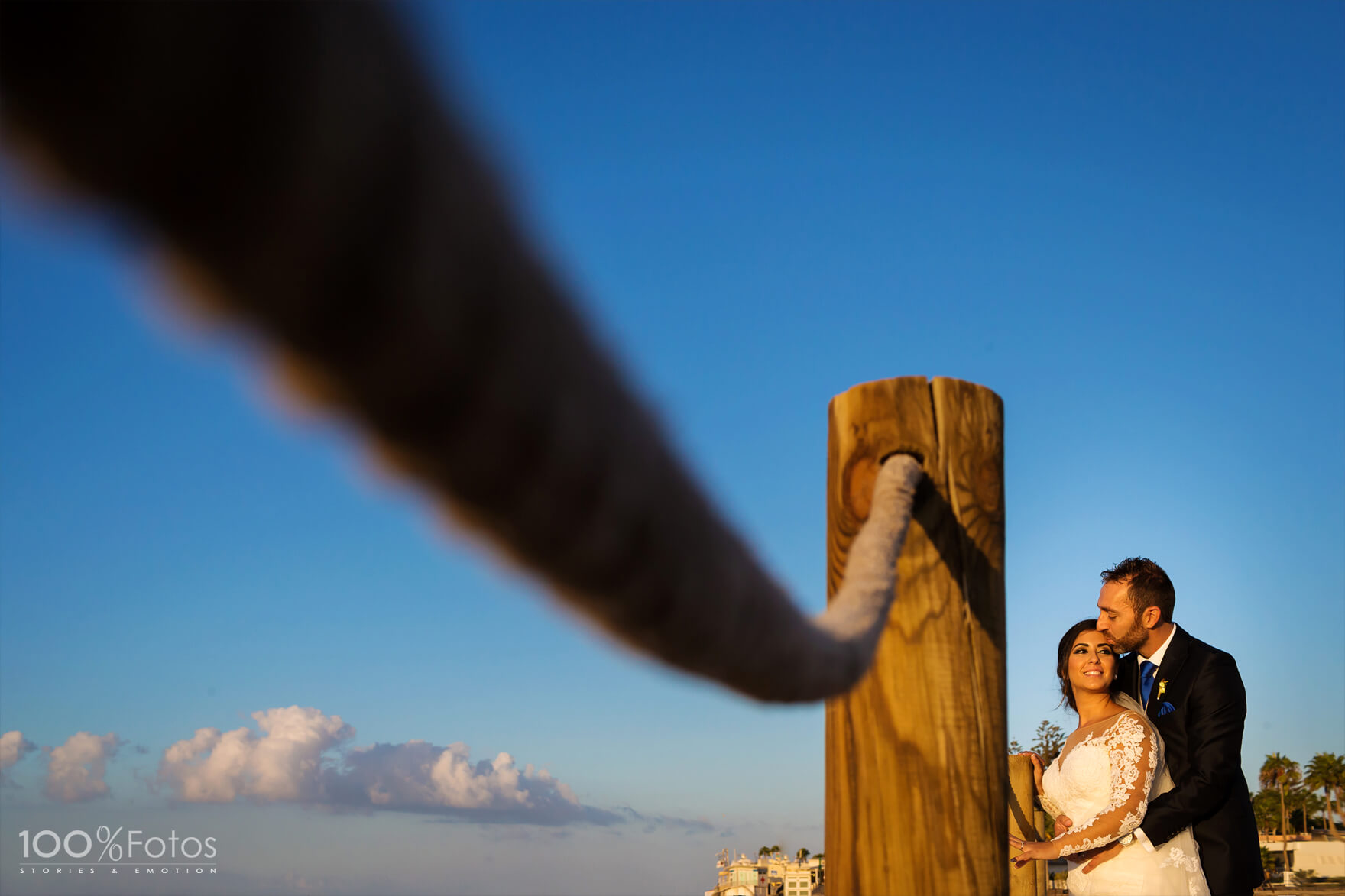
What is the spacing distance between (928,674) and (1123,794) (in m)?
2.49

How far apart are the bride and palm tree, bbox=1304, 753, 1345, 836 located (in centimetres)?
8346

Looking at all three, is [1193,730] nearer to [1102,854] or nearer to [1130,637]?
[1130,637]

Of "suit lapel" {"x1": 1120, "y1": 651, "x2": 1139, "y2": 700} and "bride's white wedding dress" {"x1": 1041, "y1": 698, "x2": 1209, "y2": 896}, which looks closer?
"bride's white wedding dress" {"x1": 1041, "y1": 698, "x2": 1209, "y2": 896}

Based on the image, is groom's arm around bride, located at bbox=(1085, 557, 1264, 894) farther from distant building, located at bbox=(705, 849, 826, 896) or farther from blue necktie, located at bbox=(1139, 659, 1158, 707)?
distant building, located at bbox=(705, 849, 826, 896)

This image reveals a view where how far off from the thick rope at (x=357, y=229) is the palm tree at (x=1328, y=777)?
87671 millimetres

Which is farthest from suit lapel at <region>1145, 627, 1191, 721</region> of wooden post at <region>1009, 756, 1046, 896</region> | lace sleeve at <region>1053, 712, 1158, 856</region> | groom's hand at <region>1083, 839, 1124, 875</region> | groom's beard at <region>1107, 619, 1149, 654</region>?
wooden post at <region>1009, 756, 1046, 896</region>

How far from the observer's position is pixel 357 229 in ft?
1.42

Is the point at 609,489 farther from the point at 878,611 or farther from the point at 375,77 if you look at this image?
the point at 878,611

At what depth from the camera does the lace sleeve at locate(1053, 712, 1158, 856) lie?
372 centimetres

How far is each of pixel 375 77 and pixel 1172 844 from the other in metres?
4.36

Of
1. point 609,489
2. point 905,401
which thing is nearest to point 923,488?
point 905,401

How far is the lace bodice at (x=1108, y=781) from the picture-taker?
3.73 m

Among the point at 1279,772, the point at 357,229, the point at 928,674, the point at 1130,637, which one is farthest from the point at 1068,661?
the point at 1279,772

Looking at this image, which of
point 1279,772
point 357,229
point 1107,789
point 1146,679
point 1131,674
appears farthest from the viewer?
point 1279,772
